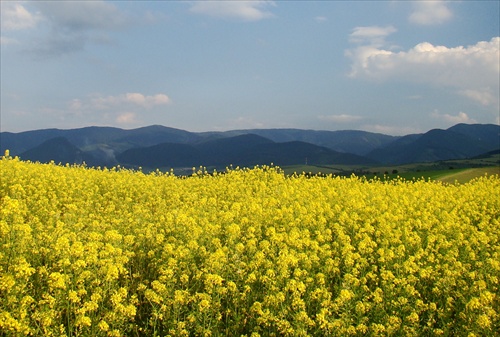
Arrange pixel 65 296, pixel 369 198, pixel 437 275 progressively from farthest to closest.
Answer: pixel 369 198, pixel 437 275, pixel 65 296

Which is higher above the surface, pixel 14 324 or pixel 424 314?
pixel 14 324

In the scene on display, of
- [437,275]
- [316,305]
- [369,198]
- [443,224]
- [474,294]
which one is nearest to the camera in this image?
[316,305]

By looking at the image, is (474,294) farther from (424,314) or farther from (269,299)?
(269,299)

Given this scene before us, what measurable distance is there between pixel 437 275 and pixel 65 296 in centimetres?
690

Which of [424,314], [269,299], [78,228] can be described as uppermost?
[78,228]

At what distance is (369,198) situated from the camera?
16281mm

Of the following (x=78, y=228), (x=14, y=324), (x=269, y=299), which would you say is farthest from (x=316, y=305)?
(x=78, y=228)

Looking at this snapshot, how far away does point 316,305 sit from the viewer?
748cm

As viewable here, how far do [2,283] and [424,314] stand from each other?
7.05m

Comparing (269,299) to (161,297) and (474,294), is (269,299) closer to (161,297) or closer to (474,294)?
(161,297)

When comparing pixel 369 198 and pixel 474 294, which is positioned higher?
pixel 369 198

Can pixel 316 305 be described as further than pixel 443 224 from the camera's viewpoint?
No

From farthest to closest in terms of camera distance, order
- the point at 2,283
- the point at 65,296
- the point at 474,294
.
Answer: the point at 474,294, the point at 65,296, the point at 2,283

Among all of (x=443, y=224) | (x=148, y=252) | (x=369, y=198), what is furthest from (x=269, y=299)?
(x=369, y=198)
